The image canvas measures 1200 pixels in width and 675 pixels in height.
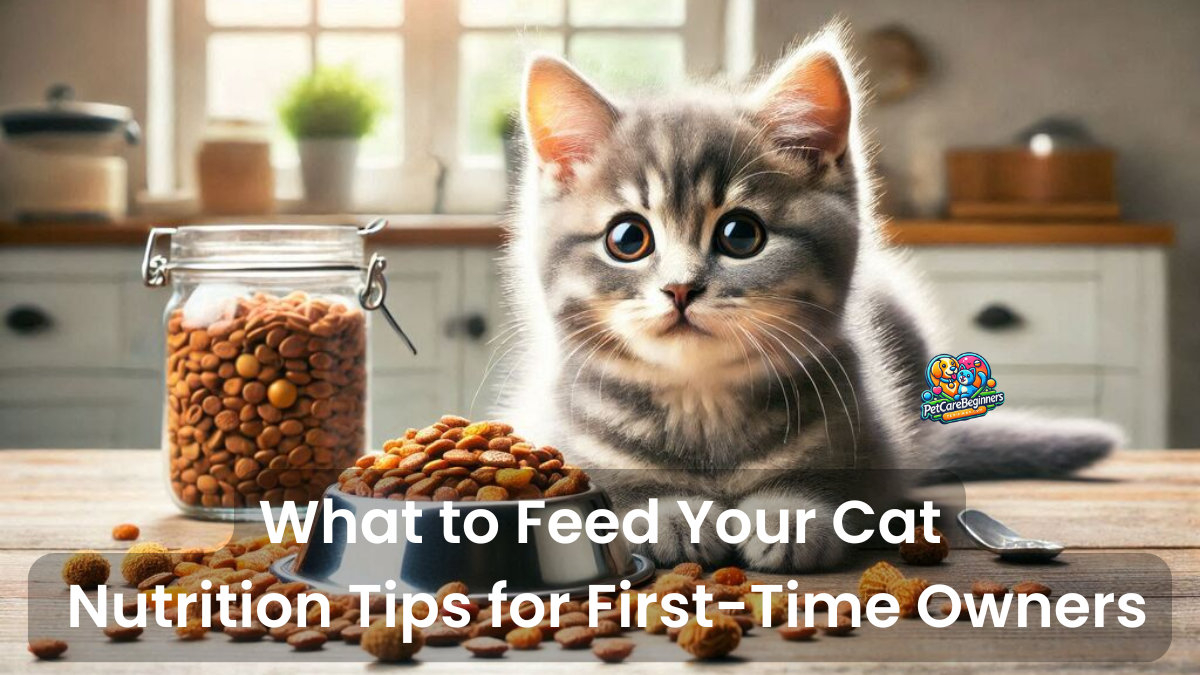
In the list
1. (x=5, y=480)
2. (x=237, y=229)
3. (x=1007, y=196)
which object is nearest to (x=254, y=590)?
(x=237, y=229)

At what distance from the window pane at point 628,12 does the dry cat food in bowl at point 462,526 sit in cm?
239

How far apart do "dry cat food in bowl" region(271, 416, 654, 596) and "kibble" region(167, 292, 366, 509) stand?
8.1 inches

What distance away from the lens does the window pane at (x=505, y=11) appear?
304cm

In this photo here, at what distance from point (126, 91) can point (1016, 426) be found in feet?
7.88

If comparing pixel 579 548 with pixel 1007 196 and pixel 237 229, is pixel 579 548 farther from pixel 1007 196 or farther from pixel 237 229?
pixel 1007 196

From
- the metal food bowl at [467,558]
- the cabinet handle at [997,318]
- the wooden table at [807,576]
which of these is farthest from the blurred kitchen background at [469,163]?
the metal food bowl at [467,558]

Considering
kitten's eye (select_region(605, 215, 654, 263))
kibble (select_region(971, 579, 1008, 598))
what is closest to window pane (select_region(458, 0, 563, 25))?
kitten's eye (select_region(605, 215, 654, 263))

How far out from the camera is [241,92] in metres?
Result: 3.13

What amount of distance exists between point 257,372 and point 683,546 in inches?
16.6

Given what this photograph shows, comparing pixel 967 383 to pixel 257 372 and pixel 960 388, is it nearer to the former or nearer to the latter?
pixel 960 388

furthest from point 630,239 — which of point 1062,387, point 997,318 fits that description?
point 1062,387

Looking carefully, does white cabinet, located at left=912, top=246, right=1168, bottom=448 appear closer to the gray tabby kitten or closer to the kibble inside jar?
the gray tabby kitten

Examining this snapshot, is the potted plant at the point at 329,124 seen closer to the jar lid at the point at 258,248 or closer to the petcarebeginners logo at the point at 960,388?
the jar lid at the point at 258,248

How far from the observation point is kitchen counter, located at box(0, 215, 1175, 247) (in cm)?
237
